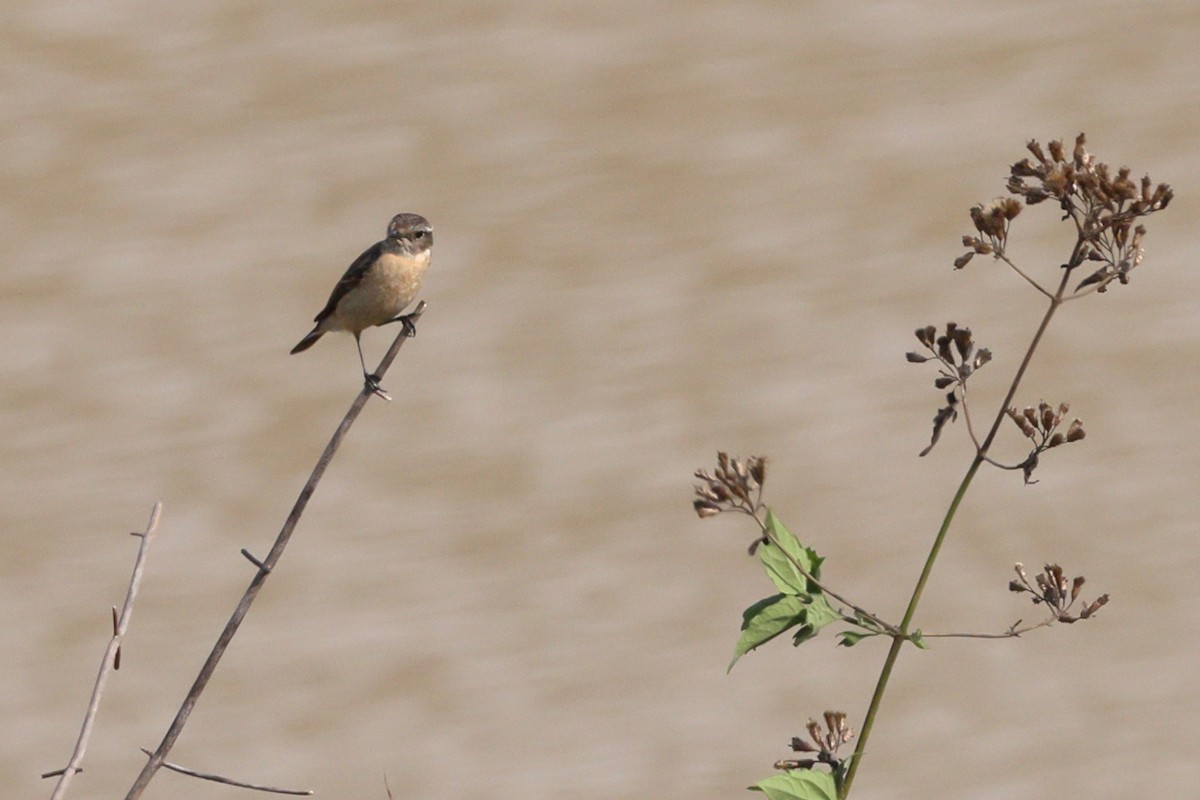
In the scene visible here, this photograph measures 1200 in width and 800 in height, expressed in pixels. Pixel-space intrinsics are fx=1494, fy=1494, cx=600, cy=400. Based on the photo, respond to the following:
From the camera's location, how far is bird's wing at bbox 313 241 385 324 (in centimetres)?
546

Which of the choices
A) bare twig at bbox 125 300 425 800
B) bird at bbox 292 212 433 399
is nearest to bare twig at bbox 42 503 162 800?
bare twig at bbox 125 300 425 800

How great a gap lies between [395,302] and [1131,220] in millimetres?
3827

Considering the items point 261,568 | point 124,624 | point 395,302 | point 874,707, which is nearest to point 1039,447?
point 874,707

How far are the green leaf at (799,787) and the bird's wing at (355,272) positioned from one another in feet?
12.5

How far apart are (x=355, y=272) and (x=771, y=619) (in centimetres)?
389

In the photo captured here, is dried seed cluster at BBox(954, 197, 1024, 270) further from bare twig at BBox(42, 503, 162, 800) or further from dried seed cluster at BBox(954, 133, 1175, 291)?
bare twig at BBox(42, 503, 162, 800)

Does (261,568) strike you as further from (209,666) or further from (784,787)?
(784,787)

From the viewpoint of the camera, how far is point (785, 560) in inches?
76.2

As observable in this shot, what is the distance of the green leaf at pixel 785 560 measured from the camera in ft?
6.26

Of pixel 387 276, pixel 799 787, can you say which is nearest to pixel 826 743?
pixel 799 787

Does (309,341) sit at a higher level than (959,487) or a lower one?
higher

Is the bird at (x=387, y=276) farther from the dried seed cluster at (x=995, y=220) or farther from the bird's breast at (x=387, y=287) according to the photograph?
the dried seed cluster at (x=995, y=220)

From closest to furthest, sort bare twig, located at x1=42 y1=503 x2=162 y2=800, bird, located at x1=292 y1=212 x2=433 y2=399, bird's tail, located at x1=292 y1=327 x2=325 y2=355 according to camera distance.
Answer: bare twig, located at x1=42 y1=503 x2=162 y2=800
bird, located at x1=292 y1=212 x2=433 y2=399
bird's tail, located at x1=292 y1=327 x2=325 y2=355

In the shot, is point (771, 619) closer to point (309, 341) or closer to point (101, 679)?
point (101, 679)
